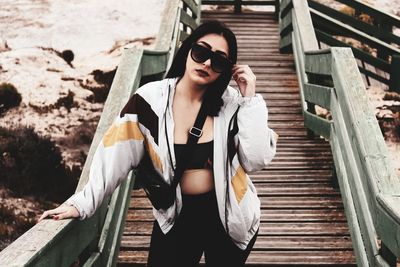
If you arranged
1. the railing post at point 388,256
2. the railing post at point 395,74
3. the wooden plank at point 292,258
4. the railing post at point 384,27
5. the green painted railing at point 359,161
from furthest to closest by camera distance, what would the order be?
the railing post at point 384,27, the railing post at point 395,74, the wooden plank at point 292,258, the railing post at point 388,256, the green painted railing at point 359,161

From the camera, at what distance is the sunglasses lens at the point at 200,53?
227 cm

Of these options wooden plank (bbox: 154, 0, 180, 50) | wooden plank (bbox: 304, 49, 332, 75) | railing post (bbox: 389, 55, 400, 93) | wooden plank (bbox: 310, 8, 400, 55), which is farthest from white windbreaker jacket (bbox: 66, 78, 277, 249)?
railing post (bbox: 389, 55, 400, 93)

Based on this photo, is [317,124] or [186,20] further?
[186,20]

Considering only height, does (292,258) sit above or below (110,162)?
below

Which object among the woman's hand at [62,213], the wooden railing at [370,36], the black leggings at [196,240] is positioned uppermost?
the woman's hand at [62,213]

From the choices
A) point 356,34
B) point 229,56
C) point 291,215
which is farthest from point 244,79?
point 356,34

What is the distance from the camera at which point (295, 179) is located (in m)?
4.66

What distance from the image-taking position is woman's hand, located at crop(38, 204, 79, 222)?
2193 mm

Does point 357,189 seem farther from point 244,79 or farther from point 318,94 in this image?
point 318,94

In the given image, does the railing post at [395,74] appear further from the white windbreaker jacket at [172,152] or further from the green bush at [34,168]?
the white windbreaker jacket at [172,152]

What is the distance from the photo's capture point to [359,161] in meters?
3.11

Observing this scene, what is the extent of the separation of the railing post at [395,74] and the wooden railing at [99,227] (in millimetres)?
4479

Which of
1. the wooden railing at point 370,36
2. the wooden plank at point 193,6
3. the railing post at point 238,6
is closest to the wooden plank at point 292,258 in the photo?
the wooden plank at point 193,6

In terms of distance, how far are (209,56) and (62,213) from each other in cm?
85
